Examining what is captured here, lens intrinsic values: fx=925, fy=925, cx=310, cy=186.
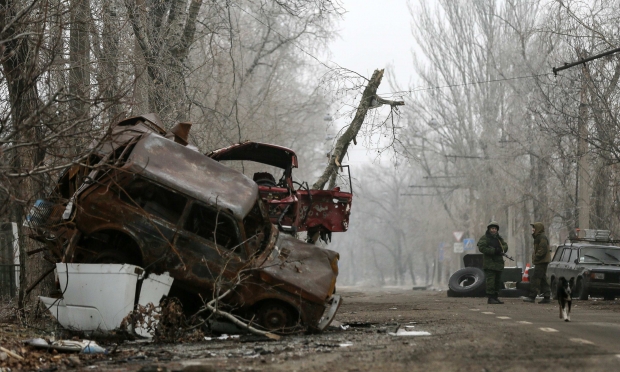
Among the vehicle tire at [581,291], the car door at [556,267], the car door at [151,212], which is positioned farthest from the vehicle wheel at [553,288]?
the car door at [151,212]

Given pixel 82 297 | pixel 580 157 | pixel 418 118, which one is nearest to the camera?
pixel 82 297

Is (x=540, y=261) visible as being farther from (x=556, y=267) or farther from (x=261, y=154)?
(x=261, y=154)

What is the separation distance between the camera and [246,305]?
11547 mm

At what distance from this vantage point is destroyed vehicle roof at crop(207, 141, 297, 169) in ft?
60.4

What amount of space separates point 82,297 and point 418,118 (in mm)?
51903

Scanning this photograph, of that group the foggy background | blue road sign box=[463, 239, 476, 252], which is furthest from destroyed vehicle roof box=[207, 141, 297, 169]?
blue road sign box=[463, 239, 476, 252]

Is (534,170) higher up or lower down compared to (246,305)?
higher up

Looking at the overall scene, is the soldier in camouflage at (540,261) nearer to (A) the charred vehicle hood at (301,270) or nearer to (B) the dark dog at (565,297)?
(B) the dark dog at (565,297)

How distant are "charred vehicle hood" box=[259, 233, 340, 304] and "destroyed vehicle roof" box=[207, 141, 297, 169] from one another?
609cm

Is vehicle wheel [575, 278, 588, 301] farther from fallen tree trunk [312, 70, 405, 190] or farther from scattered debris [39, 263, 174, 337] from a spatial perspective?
scattered debris [39, 263, 174, 337]

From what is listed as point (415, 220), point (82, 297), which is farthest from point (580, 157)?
point (415, 220)

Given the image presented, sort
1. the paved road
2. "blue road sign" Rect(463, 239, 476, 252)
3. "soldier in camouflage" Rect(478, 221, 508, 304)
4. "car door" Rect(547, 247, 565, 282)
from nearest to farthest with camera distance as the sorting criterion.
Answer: the paved road, "soldier in camouflage" Rect(478, 221, 508, 304), "car door" Rect(547, 247, 565, 282), "blue road sign" Rect(463, 239, 476, 252)

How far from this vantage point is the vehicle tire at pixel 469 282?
25.6 meters

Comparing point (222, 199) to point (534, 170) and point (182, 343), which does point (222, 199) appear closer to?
point (182, 343)
